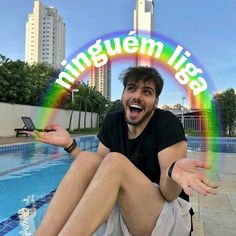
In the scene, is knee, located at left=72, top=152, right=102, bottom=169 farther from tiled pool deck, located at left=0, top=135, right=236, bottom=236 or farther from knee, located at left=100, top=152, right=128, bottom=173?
tiled pool deck, located at left=0, top=135, right=236, bottom=236

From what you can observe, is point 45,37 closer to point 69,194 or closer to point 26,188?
point 26,188

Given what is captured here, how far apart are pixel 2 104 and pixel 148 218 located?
54.4 feet

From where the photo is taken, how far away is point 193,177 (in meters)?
1.43

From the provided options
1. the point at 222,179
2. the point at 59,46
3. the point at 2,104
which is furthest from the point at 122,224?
the point at 59,46

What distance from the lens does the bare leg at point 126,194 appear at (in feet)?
5.20

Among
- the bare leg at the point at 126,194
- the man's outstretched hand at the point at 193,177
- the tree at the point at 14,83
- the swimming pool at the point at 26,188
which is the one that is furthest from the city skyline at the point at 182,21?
the man's outstretched hand at the point at 193,177

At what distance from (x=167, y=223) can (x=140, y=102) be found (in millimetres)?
730

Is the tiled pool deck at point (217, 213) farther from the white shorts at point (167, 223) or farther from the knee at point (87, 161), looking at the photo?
the knee at point (87, 161)

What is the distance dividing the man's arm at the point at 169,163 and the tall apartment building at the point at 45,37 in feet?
174

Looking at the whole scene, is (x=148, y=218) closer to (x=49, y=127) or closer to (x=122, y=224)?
(x=122, y=224)

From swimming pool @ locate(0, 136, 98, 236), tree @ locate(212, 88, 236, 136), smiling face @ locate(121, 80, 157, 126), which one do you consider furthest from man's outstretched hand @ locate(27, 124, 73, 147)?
tree @ locate(212, 88, 236, 136)

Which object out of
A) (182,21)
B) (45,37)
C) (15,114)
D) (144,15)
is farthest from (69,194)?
(45,37)

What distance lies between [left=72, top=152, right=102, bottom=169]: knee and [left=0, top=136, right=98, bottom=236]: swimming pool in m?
1.79

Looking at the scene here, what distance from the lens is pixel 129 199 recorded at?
1.70m
